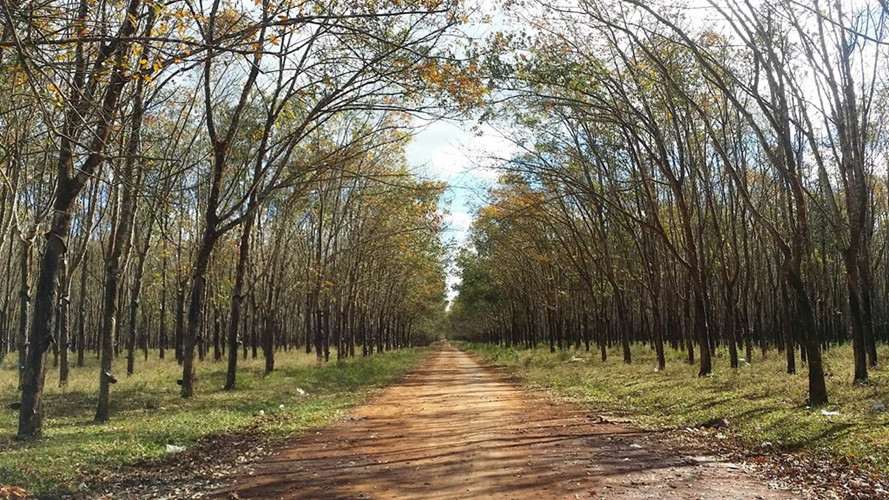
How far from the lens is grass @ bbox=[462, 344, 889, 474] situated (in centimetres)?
859

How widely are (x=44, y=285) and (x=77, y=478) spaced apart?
12.6ft

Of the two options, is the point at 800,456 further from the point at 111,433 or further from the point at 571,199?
the point at 571,199

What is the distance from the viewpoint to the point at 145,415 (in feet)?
44.2

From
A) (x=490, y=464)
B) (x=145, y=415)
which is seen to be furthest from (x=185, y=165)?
(x=490, y=464)

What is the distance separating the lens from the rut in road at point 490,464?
263 inches

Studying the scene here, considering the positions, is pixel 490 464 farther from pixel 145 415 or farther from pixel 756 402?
pixel 145 415

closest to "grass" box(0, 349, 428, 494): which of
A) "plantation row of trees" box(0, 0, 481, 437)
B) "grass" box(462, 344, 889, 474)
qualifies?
"plantation row of trees" box(0, 0, 481, 437)

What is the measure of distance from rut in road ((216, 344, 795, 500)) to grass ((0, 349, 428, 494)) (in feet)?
5.98

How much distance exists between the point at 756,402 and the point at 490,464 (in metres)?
6.75

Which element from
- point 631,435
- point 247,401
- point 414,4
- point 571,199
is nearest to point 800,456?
point 631,435

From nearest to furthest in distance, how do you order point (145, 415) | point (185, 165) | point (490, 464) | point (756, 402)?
point (490, 464)
point (756, 402)
point (145, 415)
point (185, 165)

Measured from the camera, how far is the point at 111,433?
10539 millimetres

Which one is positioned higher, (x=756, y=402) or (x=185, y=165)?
(x=185, y=165)

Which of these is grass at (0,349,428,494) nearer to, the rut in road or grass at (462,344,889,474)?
the rut in road
